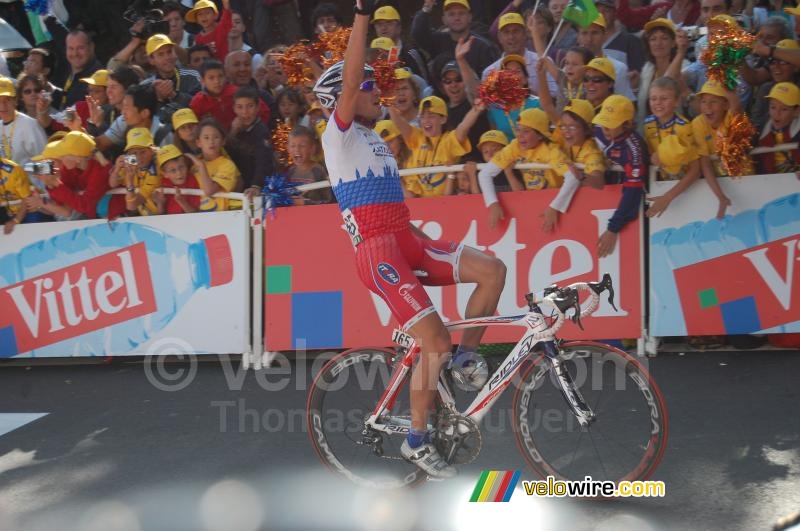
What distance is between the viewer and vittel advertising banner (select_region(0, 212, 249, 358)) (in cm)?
913

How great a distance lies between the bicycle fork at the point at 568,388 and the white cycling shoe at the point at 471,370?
0.39m

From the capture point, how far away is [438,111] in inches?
347

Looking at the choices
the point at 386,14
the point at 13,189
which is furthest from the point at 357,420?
the point at 386,14

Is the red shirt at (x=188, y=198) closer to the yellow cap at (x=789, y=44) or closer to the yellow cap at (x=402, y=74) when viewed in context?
the yellow cap at (x=402, y=74)

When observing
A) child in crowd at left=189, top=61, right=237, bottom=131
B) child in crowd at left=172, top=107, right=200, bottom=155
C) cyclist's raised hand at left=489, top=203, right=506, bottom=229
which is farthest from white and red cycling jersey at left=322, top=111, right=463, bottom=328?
child in crowd at left=189, top=61, right=237, bottom=131

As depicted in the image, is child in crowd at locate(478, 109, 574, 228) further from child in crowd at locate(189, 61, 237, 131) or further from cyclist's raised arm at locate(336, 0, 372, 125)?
cyclist's raised arm at locate(336, 0, 372, 125)

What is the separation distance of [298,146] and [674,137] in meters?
3.27

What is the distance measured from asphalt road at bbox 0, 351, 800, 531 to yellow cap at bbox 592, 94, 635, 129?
195 cm

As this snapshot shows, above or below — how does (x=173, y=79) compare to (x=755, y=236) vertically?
above

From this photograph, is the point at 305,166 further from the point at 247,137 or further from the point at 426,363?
the point at 426,363

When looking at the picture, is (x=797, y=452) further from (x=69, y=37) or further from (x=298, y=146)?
(x=69, y=37)

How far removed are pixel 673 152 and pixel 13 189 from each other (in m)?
6.38

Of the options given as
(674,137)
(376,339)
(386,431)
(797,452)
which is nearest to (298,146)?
(376,339)

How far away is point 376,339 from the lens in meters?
8.73
